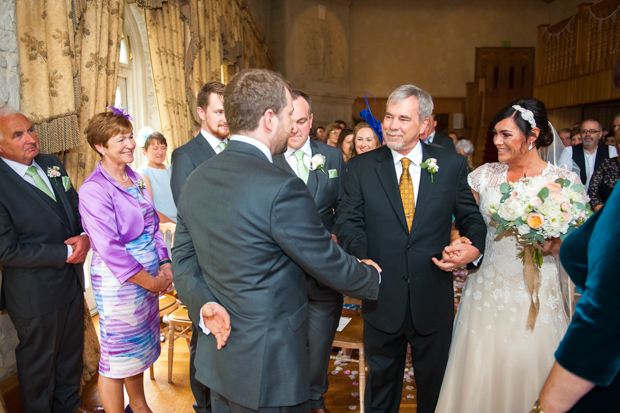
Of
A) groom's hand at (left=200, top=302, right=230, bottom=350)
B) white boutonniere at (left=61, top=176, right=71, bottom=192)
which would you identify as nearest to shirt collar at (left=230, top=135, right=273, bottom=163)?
groom's hand at (left=200, top=302, right=230, bottom=350)

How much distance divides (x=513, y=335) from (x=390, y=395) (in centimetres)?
76

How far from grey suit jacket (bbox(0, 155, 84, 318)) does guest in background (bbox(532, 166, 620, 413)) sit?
2.57m

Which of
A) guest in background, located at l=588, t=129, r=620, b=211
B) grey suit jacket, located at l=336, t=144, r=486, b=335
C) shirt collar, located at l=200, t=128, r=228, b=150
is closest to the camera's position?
grey suit jacket, located at l=336, t=144, r=486, b=335

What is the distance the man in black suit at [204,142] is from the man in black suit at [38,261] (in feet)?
2.46

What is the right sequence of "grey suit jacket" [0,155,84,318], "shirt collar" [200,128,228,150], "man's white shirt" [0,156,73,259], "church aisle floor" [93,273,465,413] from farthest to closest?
"church aisle floor" [93,273,465,413]
"shirt collar" [200,128,228,150]
"man's white shirt" [0,156,73,259]
"grey suit jacket" [0,155,84,318]

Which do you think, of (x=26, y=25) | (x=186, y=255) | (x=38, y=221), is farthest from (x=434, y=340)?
(x=26, y=25)

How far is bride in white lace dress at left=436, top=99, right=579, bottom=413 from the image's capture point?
95.4 inches

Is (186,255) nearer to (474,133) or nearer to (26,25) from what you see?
(26,25)

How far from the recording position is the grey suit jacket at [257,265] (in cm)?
145

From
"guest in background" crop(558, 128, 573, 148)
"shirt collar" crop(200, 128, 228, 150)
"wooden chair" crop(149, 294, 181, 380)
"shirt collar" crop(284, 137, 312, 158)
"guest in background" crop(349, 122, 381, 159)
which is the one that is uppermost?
"guest in background" crop(558, 128, 573, 148)

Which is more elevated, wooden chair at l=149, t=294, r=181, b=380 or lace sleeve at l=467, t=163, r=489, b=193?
lace sleeve at l=467, t=163, r=489, b=193

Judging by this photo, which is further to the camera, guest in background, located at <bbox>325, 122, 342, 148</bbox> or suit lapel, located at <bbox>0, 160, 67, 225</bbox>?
guest in background, located at <bbox>325, 122, 342, 148</bbox>

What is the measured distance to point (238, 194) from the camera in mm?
1460

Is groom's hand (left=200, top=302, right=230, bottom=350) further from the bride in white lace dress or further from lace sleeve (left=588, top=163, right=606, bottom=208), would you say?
lace sleeve (left=588, top=163, right=606, bottom=208)
